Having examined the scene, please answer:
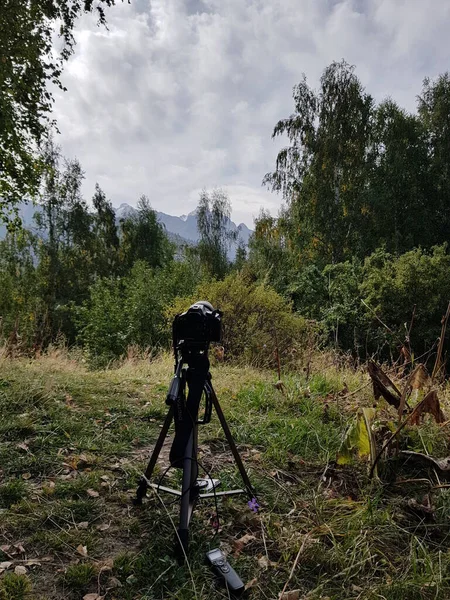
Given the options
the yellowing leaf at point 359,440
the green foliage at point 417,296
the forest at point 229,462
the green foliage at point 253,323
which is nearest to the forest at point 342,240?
the green foliage at point 417,296

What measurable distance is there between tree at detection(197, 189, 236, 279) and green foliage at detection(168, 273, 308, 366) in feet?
51.4

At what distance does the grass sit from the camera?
1.66 meters

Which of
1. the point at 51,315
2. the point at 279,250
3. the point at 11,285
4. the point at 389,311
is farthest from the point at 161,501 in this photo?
the point at 11,285

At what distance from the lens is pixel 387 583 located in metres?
1.66

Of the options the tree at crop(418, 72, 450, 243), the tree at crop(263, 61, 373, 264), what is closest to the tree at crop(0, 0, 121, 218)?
the tree at crop(263, 61, 373, 264)

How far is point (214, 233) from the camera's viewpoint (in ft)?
87.8

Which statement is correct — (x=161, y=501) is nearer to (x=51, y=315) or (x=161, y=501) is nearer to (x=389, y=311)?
(x=389, y=311)

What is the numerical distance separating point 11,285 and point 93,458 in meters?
24.3

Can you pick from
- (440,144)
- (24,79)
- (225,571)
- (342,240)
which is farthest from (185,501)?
(440,144)

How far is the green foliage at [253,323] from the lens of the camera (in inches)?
322

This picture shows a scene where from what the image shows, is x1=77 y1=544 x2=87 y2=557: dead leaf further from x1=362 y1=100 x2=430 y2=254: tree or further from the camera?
x1=362 y1=100 x2=430 y2=254: tree

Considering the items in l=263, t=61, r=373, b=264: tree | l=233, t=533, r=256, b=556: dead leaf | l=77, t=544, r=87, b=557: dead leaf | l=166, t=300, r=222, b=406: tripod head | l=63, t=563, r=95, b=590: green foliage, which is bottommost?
l=233, t=533, r=256, b=556: dead leaf

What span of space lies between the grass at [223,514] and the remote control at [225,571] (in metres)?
0.04

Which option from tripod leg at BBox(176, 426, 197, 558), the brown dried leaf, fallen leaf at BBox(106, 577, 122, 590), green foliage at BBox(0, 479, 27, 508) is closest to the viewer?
fallen leaf at BBox(106, 577, 122, 590)
